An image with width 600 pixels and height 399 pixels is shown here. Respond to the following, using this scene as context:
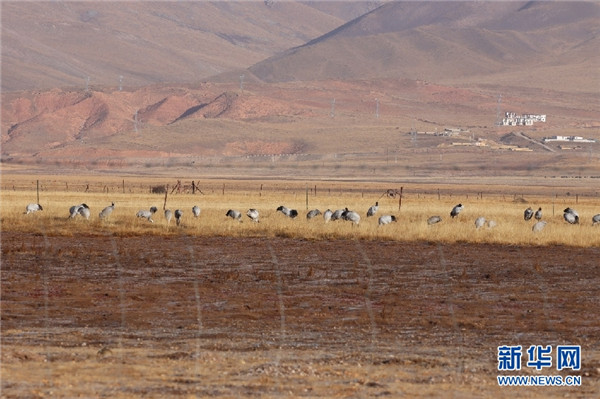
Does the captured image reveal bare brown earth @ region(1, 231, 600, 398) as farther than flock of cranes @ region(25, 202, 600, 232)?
No

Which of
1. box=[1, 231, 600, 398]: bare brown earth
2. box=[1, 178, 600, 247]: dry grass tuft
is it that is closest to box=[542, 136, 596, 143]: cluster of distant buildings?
box=[1, 178, 600, 247]: dry grass tuft

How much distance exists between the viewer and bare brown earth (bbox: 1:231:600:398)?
1482 centimetres

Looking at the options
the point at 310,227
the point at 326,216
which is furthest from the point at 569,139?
the point at 310,227

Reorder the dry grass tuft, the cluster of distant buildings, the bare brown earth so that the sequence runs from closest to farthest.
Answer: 1. the bare brown earth
2. the dry grass tuft
3. the cluster of distant buildings

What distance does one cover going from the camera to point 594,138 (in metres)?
198

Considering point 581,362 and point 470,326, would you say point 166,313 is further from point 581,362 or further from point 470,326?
point 581,362

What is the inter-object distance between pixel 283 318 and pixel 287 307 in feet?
5.18

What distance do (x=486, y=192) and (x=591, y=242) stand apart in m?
58.7

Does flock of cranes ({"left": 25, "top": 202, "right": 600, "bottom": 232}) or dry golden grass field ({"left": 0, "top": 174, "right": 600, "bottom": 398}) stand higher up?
flock of cranes ({"left": 25, "top": 202, "right": 600, "bottom": 232})

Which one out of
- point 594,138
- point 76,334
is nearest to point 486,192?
point 76,334

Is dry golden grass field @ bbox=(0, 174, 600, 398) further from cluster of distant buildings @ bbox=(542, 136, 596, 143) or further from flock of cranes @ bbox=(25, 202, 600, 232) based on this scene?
cluster of distant buildings @ bbox=(542, 136, 596, 143)

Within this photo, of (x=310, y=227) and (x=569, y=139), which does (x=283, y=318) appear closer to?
(x=310, y=227)

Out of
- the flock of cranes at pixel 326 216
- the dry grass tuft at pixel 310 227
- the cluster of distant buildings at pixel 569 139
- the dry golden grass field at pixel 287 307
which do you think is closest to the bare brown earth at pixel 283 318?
the dry golden grass field at pixel 287 307

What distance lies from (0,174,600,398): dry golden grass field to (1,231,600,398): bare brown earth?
5 cm
